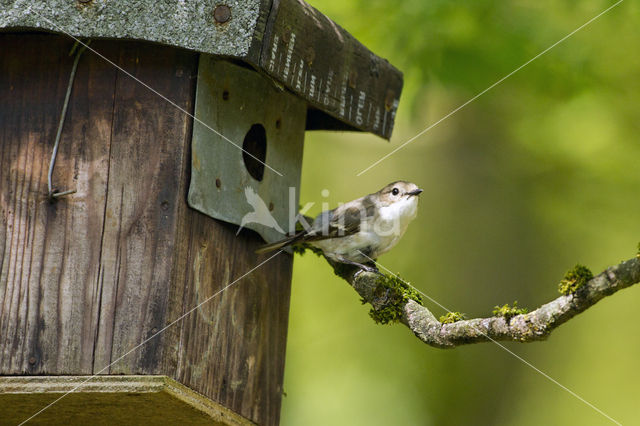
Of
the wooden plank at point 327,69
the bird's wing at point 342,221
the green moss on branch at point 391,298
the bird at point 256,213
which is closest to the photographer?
the green moss on branch at point 391,298

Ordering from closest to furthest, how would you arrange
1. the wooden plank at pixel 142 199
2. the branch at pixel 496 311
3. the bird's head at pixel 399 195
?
the branch at pixel 496 311 → the wooden plank at pixel 142 199 → the bird's head at pixel 399 195

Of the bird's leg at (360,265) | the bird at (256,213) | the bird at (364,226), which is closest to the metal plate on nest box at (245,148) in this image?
the bird at (256,213)

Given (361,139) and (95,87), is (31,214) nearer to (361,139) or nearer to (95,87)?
(95,87)

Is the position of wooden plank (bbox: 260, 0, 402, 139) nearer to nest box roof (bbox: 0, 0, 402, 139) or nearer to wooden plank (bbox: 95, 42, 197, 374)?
nest box roof (bbox: 0, 0, 402, 139)

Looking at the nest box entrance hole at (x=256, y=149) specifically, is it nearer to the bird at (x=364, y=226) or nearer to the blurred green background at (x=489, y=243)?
the bird at (x=364, y=226)

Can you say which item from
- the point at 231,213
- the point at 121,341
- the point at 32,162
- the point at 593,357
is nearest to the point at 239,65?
the point at 231,213

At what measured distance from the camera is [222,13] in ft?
14.4

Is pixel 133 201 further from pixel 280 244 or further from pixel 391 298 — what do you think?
pixel 391 298

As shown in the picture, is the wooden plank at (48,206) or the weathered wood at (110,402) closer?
the weathered wood at (110,402)

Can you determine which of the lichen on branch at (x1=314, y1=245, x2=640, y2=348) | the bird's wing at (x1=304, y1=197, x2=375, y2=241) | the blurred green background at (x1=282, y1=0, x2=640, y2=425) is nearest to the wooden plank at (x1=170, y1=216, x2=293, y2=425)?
the bird's wing at (x1=304, y1=197, x2=375, y2=241)

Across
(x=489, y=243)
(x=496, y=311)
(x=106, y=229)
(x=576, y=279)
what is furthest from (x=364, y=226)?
(x=489, y=243)

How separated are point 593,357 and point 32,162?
19.6ft

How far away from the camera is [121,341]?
14.1 ft

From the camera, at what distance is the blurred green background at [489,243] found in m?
7.11
